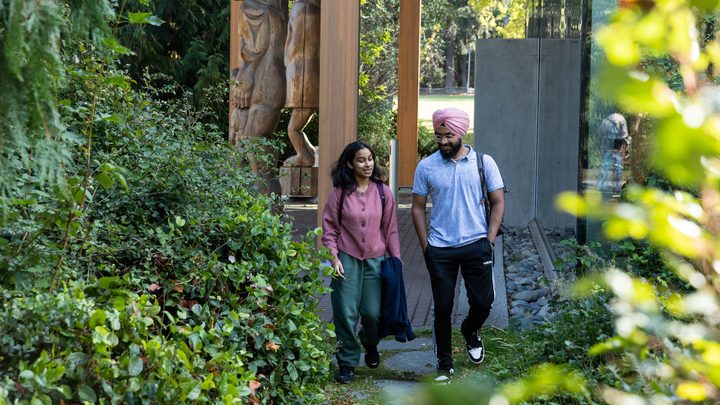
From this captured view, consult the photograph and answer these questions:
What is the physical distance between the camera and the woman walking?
6676mm

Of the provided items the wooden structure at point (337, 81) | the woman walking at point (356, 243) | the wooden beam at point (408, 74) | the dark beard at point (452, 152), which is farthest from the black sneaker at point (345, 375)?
the wooden beam at point (408, 74)

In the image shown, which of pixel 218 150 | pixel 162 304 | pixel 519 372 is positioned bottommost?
pixel 519 372

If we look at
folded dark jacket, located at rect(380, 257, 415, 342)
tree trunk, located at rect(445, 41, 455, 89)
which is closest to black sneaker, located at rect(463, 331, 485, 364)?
folded dark jacket, located at rect(380, 257, 415, 342)

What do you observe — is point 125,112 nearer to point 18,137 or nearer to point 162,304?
point 162,304

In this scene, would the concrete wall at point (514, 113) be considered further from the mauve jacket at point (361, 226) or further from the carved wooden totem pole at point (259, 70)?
the mauve jacket at point (361, 226)

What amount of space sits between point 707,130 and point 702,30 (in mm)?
6082

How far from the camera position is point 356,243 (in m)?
6.72

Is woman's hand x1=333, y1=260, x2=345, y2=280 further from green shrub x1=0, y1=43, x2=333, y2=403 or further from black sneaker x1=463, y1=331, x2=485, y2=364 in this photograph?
black sneaker x1=463, y1=331, x2=485, y2=364

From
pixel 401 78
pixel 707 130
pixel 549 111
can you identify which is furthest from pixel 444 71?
pixel 707 130

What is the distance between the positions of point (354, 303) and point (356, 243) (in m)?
0.38

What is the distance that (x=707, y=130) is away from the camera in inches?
44.6

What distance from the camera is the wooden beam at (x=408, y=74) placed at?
17922 millimetres

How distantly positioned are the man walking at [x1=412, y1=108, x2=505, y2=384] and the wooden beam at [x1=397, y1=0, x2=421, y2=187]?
11.2 meters

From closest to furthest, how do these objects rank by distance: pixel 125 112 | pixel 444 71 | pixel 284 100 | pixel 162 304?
pixel 162 304 → pixel 125 112 → pixel 284 100 → pixel 444 71
